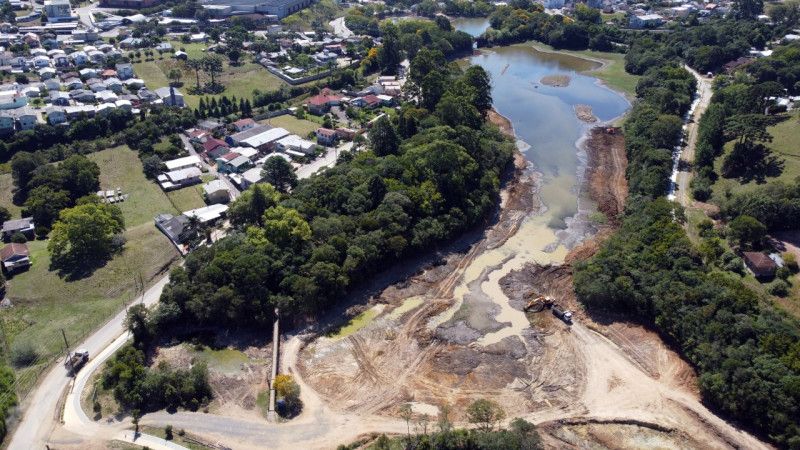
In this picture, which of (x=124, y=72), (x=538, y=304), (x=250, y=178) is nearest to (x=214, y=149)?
(x=250, y=178)

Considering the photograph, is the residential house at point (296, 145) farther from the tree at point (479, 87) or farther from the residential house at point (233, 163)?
the tree at point (479, 87)

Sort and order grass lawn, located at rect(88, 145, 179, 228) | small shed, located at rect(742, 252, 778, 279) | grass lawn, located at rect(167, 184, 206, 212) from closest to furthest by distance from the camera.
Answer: small shed, located at rect(742, 252, 778, 279), grass lawn, located at rect(88, 145, 179, 228), grass lawn, located at rect(167, 184, 206, 212)

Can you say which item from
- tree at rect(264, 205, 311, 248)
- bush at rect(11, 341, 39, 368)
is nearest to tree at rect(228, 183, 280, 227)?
tree at rect(264, 205, 311, 248)

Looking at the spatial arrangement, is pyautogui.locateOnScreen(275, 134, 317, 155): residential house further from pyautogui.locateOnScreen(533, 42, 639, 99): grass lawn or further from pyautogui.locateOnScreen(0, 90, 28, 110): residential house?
pyautogui.locateOnScreen(533, 42, 639, 99): grass lawn

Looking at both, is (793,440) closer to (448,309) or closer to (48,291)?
(448,309)

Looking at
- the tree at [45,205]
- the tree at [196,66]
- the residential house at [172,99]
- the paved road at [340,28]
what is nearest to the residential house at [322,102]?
the residential house at [172,99]

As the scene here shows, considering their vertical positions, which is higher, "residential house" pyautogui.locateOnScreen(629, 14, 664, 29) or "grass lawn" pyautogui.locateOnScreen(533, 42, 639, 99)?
"residential house" pyautogui.locateOnScreen(629, 14, 664, 29)
